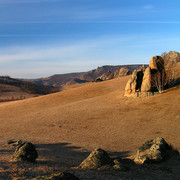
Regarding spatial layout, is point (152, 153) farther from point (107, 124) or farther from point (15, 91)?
point (15, 91)

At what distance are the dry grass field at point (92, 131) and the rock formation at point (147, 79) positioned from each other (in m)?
0.95

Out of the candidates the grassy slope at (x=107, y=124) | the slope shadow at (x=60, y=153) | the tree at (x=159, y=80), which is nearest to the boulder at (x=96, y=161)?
the slope shadow at (x=60, y=153)

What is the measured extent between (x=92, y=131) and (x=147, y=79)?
30.4 ft

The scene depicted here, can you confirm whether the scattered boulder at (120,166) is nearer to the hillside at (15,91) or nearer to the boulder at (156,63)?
the boulder at (156,63)

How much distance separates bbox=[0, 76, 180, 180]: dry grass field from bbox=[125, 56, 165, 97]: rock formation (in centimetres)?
95

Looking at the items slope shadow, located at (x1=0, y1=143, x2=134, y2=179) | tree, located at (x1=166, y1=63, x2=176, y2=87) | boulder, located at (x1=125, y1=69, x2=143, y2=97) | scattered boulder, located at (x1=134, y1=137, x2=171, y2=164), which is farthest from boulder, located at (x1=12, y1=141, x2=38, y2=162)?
tree, located at (x1=166, y1=63, x2=176, y2=87)

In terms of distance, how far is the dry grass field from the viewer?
6.93 metres

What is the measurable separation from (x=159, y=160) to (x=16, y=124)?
13.2 meters

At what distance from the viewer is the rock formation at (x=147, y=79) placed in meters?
21.0

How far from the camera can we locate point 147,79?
21.0m

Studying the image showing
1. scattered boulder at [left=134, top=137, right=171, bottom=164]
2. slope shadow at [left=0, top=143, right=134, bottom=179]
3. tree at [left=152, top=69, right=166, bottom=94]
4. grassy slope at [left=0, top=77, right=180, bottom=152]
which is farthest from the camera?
tree at [left=152, top=69, right=166, bottom=94]

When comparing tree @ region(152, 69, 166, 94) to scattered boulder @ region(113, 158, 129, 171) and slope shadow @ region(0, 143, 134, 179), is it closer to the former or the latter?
slope shadow @ region(0, 143, 134, 179)

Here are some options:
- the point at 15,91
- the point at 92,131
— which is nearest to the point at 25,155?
the point at 92,131

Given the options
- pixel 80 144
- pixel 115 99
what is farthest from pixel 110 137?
pixel 115 99
